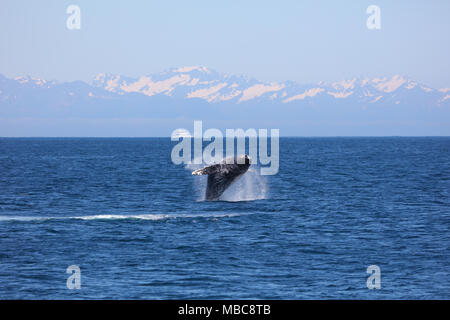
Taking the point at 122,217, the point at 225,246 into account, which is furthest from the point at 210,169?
the point at 122,217

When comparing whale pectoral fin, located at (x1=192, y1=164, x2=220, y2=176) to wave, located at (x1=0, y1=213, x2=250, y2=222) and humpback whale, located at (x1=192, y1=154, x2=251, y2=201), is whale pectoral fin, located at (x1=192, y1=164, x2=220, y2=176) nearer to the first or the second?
humpback whale, located at (x1=192, y1=154, x2=251, y2=201)

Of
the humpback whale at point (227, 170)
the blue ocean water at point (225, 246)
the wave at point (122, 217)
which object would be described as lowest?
the blue ocean water at point (225, 246)

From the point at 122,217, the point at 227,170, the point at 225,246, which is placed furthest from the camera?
the point at 122,217

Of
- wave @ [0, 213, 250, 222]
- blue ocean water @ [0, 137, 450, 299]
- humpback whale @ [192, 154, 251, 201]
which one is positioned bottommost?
blue ocean water @ [0, 137, 450, 299]

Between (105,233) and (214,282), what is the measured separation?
39.9 feet

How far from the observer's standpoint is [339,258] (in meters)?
27.9

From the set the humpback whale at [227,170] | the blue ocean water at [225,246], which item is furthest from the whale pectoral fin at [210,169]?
the blue ocean water at [225,246]

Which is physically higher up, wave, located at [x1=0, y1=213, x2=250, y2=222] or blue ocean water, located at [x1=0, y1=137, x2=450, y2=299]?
wave, located at [x1=0, y1=213, x2=250, y2=222]

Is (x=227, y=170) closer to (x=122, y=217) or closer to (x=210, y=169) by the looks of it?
(x=210, y=169)

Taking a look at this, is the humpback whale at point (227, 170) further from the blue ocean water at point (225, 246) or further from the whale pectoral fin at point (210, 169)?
the blue ocean water at point (225, 246)

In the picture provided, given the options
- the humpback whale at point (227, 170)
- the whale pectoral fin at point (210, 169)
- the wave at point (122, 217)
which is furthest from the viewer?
the wave at point (122, 217)

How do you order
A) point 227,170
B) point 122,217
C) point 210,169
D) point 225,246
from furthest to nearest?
point 122,217 < point 227,170 < point 210,169 < point 225,246

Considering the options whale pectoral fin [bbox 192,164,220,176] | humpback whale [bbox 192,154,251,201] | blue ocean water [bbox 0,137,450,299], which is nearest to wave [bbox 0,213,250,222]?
blue ocean water [bbox 0,137,450,299]

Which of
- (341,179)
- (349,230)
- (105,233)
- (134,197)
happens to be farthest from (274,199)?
(341,179)
